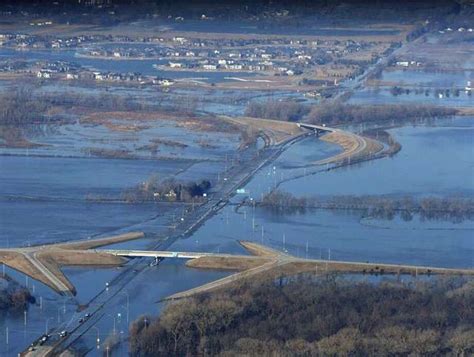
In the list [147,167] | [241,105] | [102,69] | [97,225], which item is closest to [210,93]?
[241,105]

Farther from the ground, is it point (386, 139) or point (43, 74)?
point (43, 74)

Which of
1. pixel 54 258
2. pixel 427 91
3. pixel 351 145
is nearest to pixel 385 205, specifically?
pixel 54 258

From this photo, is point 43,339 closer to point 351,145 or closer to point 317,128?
point 351,145

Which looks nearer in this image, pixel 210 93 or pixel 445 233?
pixel 445 233

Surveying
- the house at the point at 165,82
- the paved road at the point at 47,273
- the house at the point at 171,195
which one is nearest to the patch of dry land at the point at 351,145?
the house at the point at 171,195

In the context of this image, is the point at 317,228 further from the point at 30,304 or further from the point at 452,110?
the point at 452,110

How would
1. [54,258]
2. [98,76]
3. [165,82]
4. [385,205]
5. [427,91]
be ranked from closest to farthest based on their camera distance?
[54,258] → [385,205] → [427,91] → [165,82] → [98,76]

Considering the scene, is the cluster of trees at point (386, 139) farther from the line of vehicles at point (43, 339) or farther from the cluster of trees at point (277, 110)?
the line of vehicles at point (43, 339)
